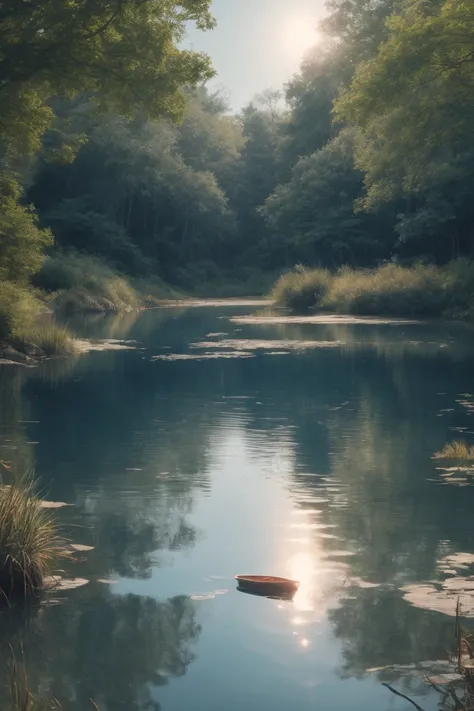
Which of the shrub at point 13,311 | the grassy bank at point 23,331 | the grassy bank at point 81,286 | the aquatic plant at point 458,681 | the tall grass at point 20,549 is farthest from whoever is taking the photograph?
the grassy bank at point 81,286

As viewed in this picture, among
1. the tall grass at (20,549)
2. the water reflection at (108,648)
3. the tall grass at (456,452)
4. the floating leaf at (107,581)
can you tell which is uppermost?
the tall grass at (20,549)

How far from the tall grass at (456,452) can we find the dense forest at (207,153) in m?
7.59

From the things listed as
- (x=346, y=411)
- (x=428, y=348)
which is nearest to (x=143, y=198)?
(x=428, y=348)

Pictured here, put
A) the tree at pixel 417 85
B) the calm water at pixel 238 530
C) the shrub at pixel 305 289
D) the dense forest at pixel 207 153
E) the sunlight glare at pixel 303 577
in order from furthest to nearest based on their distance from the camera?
the shrub at pixel 305 289
the tree at pixel 417 85
the dense forest at pixel 207 153
the sunlight glare at pixel 303 577
the calm water at pixel 238 530

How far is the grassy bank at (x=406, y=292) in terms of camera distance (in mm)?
46594

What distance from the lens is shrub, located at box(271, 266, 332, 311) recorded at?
53.6m

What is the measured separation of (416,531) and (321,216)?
60.6 meters

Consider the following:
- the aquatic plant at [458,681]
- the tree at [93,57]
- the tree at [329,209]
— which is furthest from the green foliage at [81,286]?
the aquatic plant at [458,681]

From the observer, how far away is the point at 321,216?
233 feet

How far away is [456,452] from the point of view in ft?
50.6

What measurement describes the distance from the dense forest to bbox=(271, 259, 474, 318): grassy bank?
143 inches

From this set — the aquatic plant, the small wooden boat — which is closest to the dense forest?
the small wooden boat

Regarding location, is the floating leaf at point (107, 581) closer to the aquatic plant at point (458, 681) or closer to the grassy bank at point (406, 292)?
the aquatic plant at point (458, 681)

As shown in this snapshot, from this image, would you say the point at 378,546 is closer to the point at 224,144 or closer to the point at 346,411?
the point at 346,411
